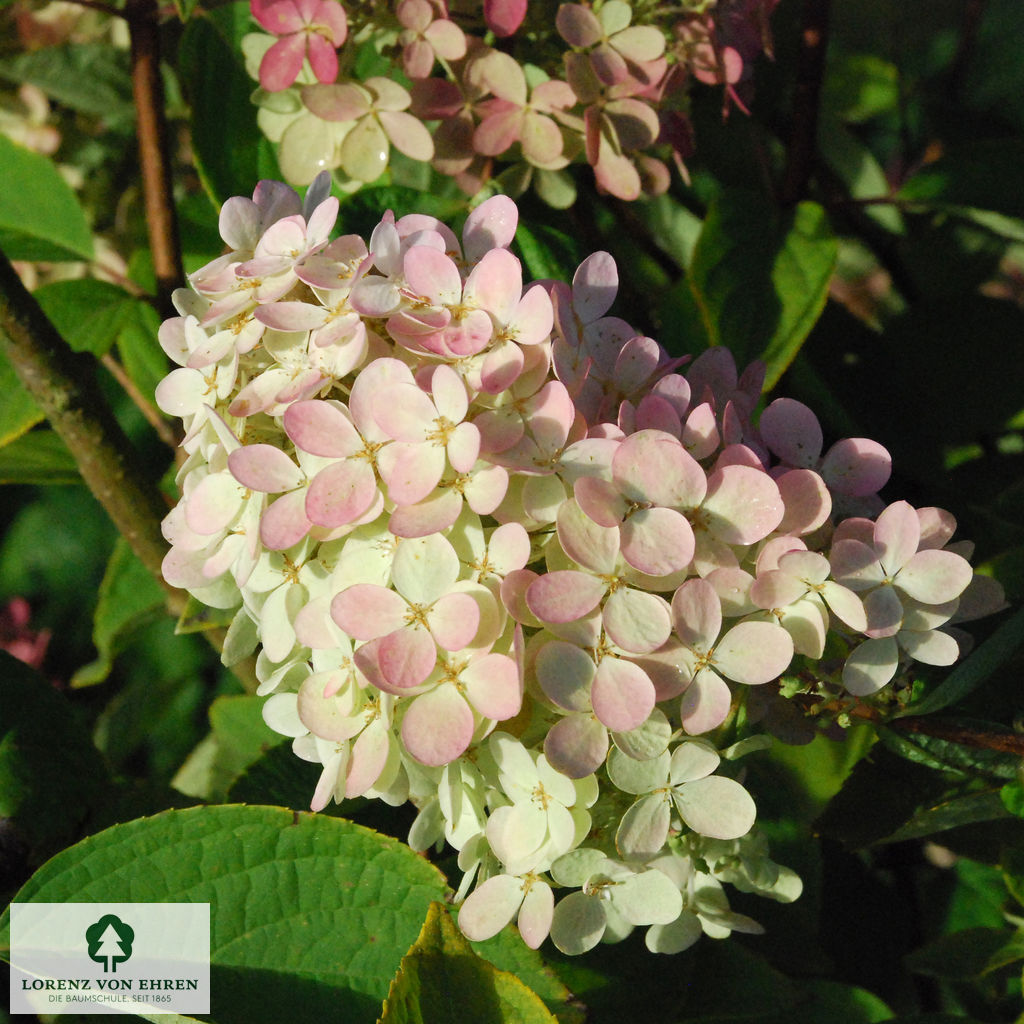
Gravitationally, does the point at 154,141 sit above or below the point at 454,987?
above

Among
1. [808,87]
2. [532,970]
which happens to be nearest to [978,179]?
[808,87]

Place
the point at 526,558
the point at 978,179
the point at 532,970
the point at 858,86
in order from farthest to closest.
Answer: the point at 858,86
the point at 978,179
the point at 532,970
the point at 526,558

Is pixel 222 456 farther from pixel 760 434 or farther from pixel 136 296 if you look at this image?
pixel 136 296

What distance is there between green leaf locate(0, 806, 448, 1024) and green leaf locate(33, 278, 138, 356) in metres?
0.38

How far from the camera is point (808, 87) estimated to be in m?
0.76

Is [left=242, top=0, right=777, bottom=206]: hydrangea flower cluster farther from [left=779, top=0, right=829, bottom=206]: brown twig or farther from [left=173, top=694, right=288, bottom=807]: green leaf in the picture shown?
[left=173, top=694, right=288, bottom=807]: green leaf

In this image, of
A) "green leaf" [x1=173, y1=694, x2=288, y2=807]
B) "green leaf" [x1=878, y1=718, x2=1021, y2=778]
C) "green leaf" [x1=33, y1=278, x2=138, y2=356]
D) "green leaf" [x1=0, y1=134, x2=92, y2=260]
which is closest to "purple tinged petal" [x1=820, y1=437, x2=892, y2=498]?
"green leaf" [x1=878, y1=718, x2=1021, y2=778]

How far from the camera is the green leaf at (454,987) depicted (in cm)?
43

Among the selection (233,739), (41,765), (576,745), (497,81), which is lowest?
(233,739)

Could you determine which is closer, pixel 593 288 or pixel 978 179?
pixel 593 288

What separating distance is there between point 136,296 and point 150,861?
443mm

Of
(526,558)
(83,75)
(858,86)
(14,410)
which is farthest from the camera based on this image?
(858,86)

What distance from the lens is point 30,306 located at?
59 centimetres

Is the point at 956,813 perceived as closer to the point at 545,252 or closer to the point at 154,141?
the point at 545,252
